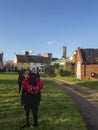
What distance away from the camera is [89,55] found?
48688 millimetres

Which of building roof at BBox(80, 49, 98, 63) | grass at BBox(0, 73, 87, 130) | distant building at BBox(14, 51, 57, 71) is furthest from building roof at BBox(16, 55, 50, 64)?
grass at BBox(0, 73, 87, 130)

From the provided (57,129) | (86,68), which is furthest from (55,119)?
(86,68)

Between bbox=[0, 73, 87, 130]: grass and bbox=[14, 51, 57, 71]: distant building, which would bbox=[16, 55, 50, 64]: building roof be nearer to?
A: bbox=[14, 51, 57, 71]: distant building

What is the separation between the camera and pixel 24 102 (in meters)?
10.5

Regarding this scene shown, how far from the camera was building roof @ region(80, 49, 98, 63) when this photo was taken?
156 feet

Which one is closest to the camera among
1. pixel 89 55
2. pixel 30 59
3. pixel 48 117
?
pixel 48 117

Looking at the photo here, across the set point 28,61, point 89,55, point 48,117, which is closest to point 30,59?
point 28,61

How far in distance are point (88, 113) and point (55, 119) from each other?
238 cm

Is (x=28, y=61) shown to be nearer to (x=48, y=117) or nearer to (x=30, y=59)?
(x=30, y=59)

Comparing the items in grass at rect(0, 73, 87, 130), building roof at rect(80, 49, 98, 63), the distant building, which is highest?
the distant building

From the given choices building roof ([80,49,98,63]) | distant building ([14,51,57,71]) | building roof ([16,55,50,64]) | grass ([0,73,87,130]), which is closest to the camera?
grass ([0,73,87,130])

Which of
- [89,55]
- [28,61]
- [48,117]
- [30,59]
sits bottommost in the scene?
[48,117]

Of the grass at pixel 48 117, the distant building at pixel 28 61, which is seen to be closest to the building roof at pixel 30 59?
the distant building at pixel 28 61

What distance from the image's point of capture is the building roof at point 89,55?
156ft
